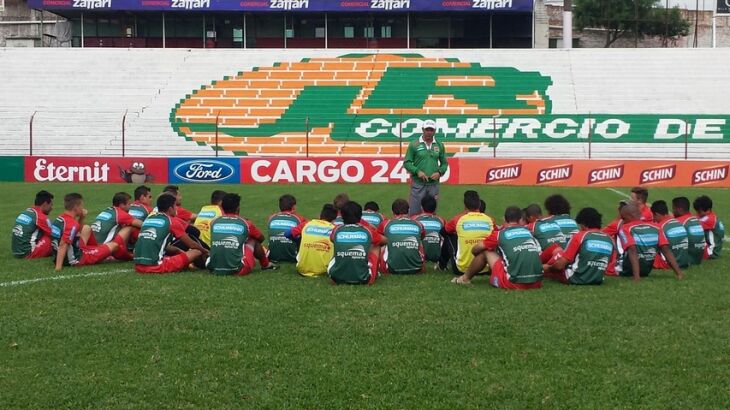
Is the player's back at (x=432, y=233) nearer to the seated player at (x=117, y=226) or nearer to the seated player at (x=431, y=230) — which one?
the seated player at (x=431, y=230)

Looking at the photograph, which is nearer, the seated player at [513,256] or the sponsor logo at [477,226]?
the seated player at [513,256]

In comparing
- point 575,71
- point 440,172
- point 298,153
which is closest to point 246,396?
point 440,172

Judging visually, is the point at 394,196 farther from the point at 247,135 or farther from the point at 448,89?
the point at 448,89

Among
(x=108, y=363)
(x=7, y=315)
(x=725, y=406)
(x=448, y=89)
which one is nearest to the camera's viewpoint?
(x=725, y=406)

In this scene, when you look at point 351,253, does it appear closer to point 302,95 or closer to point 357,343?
point 357,343

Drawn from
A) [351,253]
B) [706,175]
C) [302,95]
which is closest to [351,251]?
[351,253]

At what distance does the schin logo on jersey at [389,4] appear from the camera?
4621 centimetres

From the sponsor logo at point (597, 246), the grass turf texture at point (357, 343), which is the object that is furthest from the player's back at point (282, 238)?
the sponsor logo at point (597, 246)

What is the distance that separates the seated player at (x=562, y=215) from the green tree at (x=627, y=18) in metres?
50.3

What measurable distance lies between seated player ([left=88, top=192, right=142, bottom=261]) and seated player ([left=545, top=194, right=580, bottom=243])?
559 cm

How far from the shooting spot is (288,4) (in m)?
46.8

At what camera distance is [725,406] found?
538 centimetres

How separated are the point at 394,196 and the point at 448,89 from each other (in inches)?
717

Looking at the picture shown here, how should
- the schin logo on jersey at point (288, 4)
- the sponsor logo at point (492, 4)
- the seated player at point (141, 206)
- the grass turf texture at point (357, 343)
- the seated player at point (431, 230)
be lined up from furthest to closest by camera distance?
the schin logo on jersey at point (288, 4), the sponsor logo at point (492, 4), the seated player at point (141, 206), the seated player at point (431, 230), the grass turf texture at point (357, 343)
